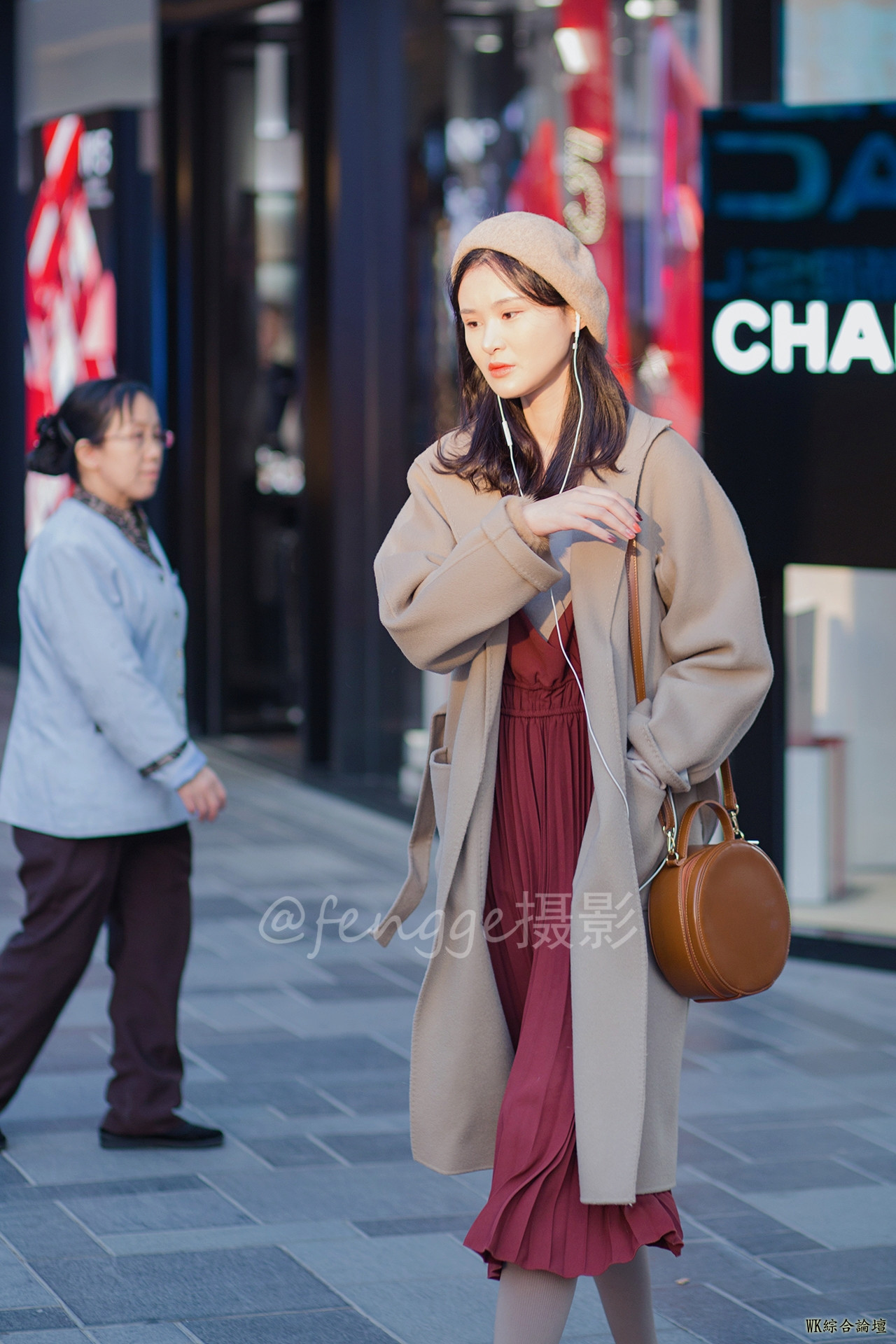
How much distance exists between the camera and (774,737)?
6.71 m

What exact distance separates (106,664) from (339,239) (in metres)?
5.42

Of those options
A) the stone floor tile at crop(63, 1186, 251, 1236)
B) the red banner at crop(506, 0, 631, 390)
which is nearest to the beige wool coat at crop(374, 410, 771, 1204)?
the stone floor tile at crop(63, 1186, 251, 1236)

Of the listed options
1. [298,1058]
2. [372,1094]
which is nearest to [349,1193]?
[372,1094]

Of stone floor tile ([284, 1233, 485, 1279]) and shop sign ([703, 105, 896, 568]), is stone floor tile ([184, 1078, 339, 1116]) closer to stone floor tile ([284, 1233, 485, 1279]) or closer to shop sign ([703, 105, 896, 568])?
stone floor tile ([284, 1233, 485, 1279])

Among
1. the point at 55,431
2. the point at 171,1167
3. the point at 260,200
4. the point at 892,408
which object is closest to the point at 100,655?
the point at 55,431

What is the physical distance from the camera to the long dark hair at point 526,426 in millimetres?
2914

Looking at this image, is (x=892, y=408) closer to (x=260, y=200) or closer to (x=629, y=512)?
(x=629, y=512)

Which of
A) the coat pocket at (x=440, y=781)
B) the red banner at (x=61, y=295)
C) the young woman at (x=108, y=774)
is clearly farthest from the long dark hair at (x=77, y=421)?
the red banner at (x=61, y=295)

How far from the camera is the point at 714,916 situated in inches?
111

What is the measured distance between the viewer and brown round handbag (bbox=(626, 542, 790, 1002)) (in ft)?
9.27

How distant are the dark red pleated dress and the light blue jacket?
61.0 inches

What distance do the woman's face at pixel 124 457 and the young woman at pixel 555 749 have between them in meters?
1.71

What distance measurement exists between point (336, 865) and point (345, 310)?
2.83 metres

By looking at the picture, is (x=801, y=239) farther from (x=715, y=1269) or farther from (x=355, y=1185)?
(x=715, y=1269)
